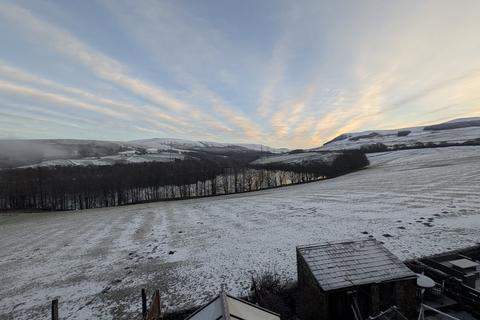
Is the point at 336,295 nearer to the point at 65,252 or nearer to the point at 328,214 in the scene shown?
the point at 328,214

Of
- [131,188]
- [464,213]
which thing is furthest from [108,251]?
[131,188]

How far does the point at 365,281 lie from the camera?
35.2ft

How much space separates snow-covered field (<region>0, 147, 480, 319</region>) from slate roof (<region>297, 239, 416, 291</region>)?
534cm

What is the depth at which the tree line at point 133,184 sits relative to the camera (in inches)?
3228

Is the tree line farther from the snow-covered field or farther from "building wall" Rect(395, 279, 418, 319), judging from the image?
"building wall" Rect(395, 279, 418, 319)

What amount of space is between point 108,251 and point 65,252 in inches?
202

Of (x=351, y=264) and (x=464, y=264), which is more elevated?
(x=351, y=264)

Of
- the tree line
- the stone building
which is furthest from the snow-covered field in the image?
the tree line

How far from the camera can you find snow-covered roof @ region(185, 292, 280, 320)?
711cm

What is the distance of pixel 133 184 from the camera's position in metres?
91.3

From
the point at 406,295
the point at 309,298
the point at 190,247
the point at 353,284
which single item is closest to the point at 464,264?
the point at 406,295

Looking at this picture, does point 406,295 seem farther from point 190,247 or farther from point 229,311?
point 190,247

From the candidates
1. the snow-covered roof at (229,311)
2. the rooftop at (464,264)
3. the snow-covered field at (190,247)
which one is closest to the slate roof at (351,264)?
the snow-covered roof at (229,311)

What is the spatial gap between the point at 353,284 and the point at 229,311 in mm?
6114
